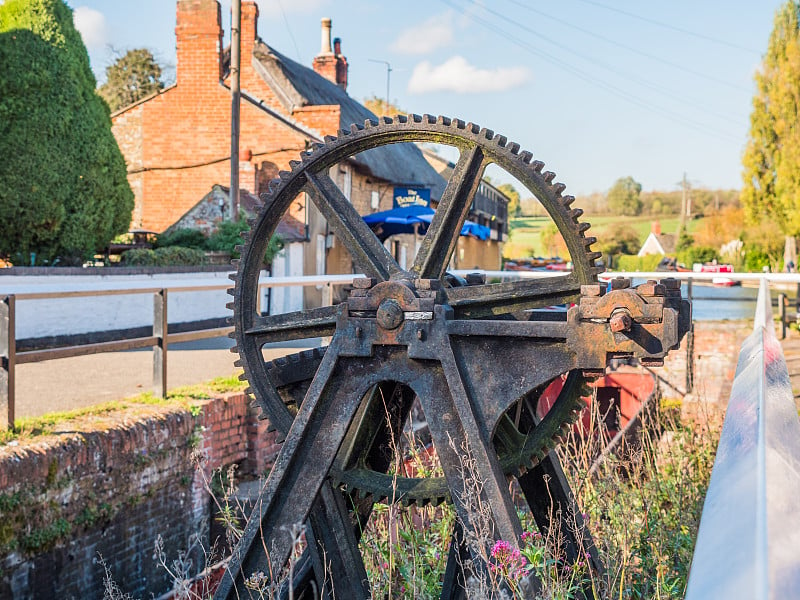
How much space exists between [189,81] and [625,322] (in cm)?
2058

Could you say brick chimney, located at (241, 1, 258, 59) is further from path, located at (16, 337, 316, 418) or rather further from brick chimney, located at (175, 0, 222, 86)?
path, located at (16, 337, 316, 418)

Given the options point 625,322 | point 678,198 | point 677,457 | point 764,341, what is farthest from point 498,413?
point 678,198

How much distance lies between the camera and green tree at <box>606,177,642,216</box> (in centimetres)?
12038

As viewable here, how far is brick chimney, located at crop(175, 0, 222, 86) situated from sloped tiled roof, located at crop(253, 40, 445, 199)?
7.30ft

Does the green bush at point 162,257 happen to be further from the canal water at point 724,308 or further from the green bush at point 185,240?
the canal water at point 724,308

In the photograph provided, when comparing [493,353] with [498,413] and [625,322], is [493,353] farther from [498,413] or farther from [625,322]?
[625,322]

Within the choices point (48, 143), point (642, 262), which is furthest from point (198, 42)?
point (642, 262)

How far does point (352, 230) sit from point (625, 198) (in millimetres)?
121645

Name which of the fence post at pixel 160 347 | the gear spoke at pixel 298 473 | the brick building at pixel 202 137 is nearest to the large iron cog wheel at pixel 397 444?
the gear spoke at pixel 298 473

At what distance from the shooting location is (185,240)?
1817cm

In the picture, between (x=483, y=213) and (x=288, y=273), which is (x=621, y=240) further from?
(x=288, y=273)

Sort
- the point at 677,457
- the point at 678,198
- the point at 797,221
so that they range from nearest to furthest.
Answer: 1. the point at 677,457
2. the point at 797,221
3. the point at 678,198

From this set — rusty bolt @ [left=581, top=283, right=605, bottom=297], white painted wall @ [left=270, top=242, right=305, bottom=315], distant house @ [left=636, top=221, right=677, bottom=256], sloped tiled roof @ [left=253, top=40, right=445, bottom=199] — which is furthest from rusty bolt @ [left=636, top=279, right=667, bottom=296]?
distant house @ [left=636, top=221, right=677, bottom=256]

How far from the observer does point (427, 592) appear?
3.86m
